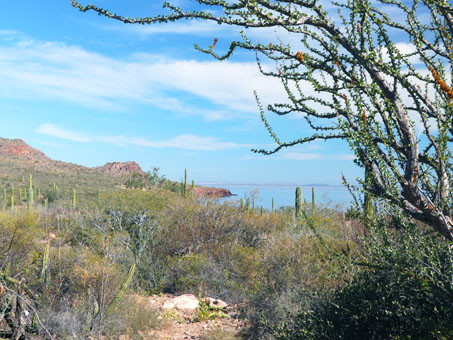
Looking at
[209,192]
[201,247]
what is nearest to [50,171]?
[209,192]

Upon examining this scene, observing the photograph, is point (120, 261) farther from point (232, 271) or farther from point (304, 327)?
point (304, 327)

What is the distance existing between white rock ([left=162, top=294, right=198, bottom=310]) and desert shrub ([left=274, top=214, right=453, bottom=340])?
141 inches

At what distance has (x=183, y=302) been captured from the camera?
8.77 m

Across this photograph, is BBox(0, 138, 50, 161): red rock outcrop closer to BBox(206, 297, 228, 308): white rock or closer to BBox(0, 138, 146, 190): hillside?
BBox(0, 138, 146, 190): hillside

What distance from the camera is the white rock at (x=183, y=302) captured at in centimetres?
865

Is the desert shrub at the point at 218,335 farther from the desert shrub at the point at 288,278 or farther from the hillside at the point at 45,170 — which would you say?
the hillside at the point at 45,170

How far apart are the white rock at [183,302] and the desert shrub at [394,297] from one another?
11.7ft

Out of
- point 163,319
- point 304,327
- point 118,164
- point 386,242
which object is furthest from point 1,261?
point 118,164

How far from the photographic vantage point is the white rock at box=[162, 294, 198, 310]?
8.65m

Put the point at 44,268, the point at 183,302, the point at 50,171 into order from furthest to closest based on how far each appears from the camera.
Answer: the point at 50,171 → the point at 183,302 → the point at 44,268

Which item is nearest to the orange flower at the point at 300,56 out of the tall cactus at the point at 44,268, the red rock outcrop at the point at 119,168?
the tall cactus at the point at 44,268

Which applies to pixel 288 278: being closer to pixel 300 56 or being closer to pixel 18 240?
pixel 18 240

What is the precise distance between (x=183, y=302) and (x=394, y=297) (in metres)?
5.19

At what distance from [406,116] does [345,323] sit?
2606 millimetres
